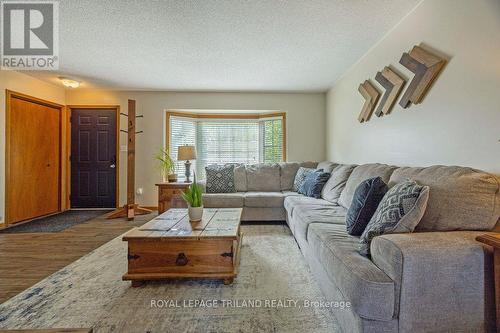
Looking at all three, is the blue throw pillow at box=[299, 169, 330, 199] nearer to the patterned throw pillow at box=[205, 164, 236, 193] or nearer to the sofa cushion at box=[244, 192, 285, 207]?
the sofa cushion at box=[244, 192, 285, 207]

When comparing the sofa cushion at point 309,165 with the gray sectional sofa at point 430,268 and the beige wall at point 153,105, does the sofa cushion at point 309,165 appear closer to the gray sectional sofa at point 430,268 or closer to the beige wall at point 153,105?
the beige wall at point 153,105

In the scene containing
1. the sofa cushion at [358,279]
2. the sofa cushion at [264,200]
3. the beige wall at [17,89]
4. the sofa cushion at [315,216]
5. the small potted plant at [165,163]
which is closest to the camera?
the sofa cushion at [358,279]

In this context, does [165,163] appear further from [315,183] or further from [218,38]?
[315,183]

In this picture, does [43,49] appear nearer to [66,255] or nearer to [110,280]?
[66,255]

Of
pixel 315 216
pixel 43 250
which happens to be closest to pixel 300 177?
pixel 315 216

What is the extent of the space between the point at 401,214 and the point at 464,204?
0.36 m

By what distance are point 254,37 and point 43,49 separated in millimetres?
2675

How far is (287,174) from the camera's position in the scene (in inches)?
175

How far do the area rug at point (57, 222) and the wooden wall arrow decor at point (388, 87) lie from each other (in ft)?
14.6

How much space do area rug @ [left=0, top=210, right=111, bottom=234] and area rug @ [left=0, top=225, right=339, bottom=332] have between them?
1.75 metres

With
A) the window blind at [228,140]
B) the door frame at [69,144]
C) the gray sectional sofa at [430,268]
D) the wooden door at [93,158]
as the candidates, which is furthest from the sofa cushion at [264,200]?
the wooden door at [93,158]

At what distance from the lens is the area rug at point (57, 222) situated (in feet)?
11.5

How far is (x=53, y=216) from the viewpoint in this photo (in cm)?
436

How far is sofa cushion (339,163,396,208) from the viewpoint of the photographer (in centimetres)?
222
